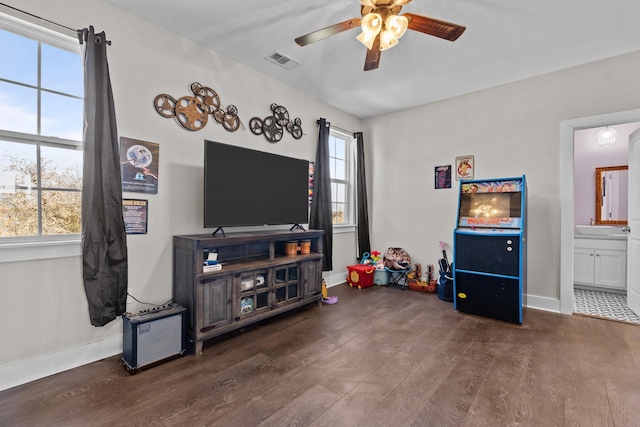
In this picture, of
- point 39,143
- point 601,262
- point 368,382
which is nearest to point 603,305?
point 601,262

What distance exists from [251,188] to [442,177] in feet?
9.13

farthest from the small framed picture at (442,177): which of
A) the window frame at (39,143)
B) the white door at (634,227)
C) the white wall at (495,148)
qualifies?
the window frame at (39,143)

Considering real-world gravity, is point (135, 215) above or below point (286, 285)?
above

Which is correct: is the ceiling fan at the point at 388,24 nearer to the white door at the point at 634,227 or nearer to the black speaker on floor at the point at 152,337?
the black speaker on floor at the point at 152,337

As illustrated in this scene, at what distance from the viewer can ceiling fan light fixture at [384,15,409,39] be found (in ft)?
6.33

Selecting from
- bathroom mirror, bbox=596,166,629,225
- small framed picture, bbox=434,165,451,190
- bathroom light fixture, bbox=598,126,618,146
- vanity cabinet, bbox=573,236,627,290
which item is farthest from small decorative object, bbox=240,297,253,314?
bathroom light fixture, bbox=598,126,618,146

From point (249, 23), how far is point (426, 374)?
3.16 metres

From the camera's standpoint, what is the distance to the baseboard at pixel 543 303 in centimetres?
344

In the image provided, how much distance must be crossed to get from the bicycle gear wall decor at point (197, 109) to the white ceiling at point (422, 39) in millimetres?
487

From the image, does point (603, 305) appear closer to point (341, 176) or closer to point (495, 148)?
point (495, 148)

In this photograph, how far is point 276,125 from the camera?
146 inches

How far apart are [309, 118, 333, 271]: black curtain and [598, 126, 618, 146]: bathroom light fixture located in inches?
156

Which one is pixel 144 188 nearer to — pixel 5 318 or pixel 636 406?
pixel 5 318

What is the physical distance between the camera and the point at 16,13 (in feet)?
6.57
